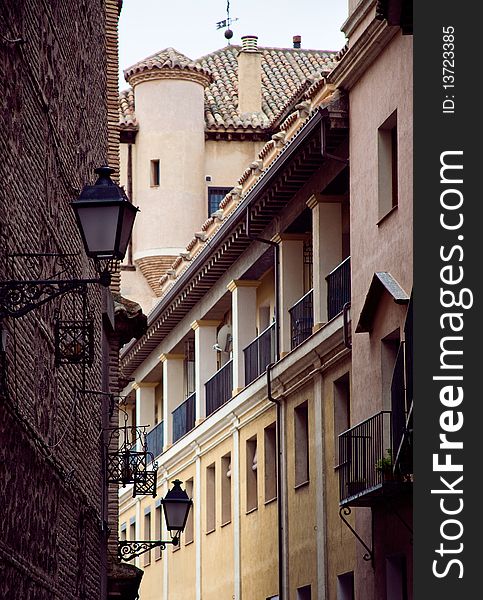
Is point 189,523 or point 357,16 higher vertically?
point 357,16

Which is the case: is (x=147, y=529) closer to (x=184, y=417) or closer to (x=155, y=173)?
(x=184, y=417)

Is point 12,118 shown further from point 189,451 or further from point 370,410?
point 189,451

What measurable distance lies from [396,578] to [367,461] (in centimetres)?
173

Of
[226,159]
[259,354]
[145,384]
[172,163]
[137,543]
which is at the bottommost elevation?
[137,543]

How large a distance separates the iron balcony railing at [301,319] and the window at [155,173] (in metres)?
17.2

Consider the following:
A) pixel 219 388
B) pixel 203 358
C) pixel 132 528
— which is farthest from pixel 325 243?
pixel 132 528

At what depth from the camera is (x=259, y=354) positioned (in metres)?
35.0

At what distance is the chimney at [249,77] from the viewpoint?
49562 millimetres

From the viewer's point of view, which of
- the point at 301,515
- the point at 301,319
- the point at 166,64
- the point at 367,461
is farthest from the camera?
the point at 166,64

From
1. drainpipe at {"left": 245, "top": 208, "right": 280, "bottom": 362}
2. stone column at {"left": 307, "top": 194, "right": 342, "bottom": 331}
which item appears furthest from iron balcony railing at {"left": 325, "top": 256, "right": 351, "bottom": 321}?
drainpipe at {"left": 245, "top": 208, "right": 280, "bottom": 362}

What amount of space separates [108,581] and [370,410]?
451cm

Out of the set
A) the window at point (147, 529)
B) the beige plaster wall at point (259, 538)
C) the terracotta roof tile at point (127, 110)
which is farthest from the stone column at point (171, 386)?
the beige plaster wall at point (259, 538)

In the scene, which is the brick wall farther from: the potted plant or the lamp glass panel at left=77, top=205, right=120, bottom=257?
the potted plant

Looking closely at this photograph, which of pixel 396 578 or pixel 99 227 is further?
pixel 396 578
